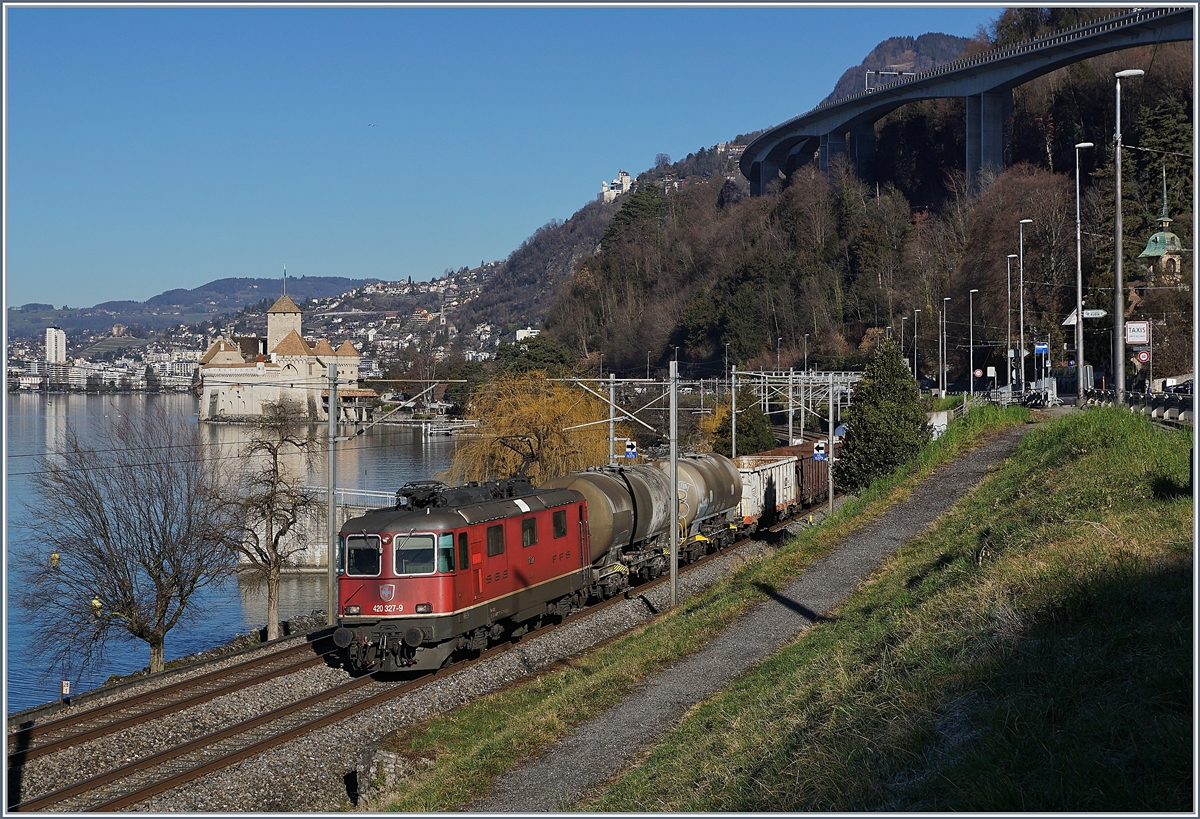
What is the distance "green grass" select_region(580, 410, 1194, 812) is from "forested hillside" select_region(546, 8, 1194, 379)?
1237 inches

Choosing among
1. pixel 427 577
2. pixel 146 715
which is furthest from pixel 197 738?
pixel 427 577

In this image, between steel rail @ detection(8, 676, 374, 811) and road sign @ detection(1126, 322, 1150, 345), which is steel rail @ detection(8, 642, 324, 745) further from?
road sign @ detection(1126, 322, 1150, 345)

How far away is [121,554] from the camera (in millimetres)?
34812

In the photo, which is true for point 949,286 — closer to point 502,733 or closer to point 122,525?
point 122,525

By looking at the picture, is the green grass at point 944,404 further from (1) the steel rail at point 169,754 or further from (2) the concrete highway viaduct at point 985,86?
(1) the steel rail at point 169,754

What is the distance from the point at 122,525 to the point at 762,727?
101 feet

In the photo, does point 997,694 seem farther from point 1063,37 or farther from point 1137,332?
point 1063,37

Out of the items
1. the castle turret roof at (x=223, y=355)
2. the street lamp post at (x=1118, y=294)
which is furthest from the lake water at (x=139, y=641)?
the castle turret roof at (x=223, y=355)

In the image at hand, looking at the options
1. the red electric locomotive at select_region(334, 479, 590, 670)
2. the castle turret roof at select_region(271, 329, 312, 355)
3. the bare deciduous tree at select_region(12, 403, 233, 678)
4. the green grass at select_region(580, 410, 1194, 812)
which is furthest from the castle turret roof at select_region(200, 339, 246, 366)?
the green grass at select_region(580, 410, 1194, 812)

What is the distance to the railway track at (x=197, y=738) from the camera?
13.5 meters

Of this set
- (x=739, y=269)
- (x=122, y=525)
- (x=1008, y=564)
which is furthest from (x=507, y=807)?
(x=739, y=269)

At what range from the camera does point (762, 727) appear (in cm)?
1172

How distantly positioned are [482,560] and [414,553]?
4.86 feet

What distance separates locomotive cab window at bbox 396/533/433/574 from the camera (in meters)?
18.9
